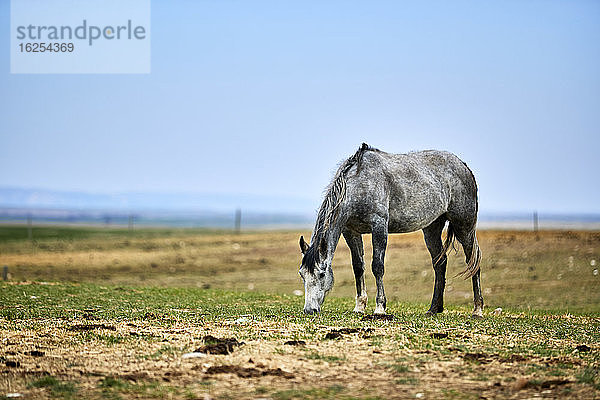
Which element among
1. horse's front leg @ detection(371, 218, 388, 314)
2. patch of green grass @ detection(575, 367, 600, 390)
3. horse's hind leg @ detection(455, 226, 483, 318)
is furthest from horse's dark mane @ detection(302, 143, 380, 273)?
patch of green grass @ detection(575, 367, 600, 390)

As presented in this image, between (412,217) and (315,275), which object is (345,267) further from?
(315,275)

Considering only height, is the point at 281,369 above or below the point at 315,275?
below

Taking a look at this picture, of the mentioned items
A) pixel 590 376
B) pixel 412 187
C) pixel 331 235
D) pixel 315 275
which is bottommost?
pixel 590 376

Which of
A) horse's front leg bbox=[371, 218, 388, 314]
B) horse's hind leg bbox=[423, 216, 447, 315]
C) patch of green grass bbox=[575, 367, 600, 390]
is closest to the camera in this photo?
patch of green grass bbox=[575, 367, 600, 390]

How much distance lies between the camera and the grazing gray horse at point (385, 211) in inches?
503

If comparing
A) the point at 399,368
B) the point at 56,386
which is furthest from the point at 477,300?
the point at 56,386

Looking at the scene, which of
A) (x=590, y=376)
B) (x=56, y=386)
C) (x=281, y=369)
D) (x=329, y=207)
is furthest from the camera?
(x=329, y=207)

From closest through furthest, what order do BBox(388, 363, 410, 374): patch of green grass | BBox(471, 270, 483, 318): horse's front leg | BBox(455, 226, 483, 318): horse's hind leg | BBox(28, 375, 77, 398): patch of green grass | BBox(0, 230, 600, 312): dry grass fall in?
BBox(28, 375, 77, 398): patch of green grass, BBox(388, 363, 410, 374): patch of green grass, BBox(471, 270, 483, 318): horse's front leg, BBox(455, 226, 483, 318): horse's hind leg, BBox(0, 230, 600, 312): dry grass

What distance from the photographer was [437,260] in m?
15.1

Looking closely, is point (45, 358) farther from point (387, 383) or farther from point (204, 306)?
point (204, 306)

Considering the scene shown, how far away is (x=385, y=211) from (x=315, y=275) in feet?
6.21

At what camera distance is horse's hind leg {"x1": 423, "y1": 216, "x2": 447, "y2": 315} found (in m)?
14.7

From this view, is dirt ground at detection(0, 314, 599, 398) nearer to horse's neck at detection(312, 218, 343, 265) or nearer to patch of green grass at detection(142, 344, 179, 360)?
patch of green grass at detection(142, 344, 179, 360)

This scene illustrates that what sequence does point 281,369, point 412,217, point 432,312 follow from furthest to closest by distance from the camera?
point 432,312, point 412,217, point 281,369
